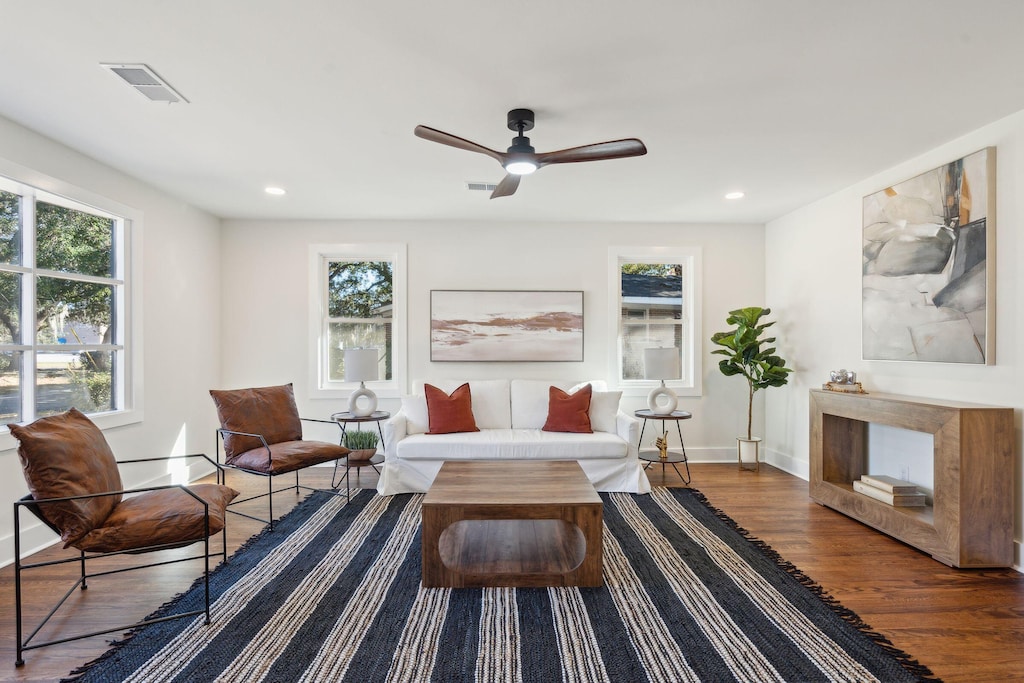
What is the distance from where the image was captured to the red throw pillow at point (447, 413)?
446cm

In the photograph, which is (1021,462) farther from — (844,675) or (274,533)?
(274,533)

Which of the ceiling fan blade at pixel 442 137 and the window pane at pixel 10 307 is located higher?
the ceiling fan blade at pixel 442 137

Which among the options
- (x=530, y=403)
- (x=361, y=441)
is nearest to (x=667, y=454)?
(x=530, y=403)

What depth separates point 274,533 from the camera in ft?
11.0

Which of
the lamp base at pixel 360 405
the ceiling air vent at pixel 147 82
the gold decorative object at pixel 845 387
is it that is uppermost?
the ceiling air vent at pixel 147 82

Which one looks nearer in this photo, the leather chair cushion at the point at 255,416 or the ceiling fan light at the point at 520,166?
the ceiling fan light at the point at 520,166

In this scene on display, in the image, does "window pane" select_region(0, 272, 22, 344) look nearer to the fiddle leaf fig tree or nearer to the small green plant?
the small green plant

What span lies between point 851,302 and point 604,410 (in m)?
2.13

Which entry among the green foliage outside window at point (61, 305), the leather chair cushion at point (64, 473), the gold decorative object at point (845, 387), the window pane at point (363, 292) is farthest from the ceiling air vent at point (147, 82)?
the gold decorative object at point (845, 387)

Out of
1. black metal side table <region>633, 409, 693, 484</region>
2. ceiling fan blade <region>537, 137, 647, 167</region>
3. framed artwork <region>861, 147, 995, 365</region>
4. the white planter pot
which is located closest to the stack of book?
framed artwork <region>861, 147, 995, 365</region>

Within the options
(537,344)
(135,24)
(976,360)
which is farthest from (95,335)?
(976,360)

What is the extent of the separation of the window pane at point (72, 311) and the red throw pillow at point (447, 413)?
94.8 inches

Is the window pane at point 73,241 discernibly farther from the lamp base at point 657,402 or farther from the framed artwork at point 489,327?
the lamp base at point 657,402

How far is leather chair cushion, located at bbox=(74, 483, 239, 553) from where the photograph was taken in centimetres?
215
